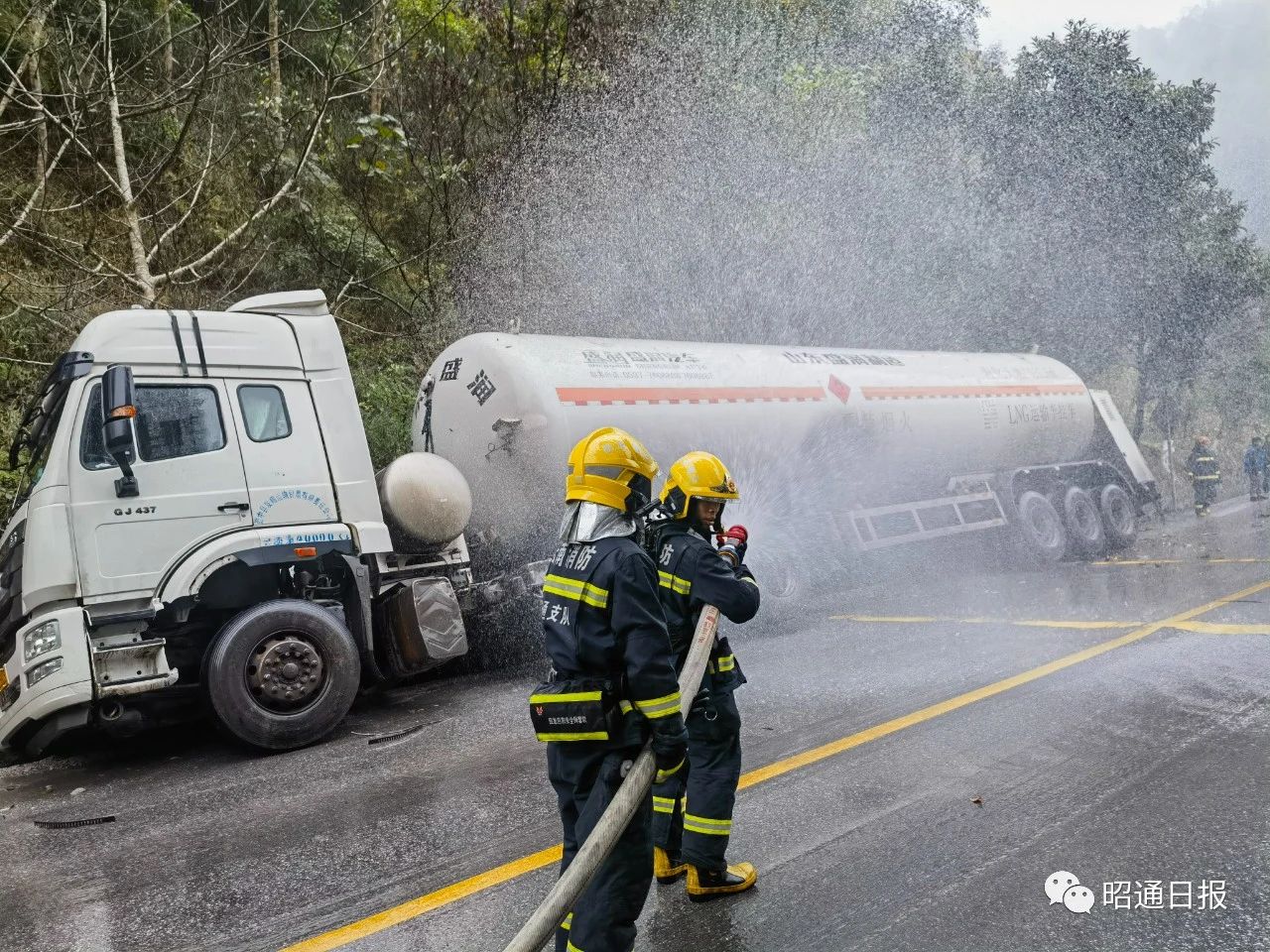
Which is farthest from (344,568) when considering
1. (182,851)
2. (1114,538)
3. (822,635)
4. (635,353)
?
(1114,538)

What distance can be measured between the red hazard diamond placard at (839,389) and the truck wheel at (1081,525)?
16.6ft

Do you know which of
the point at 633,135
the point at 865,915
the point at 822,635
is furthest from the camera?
the point at 633,135

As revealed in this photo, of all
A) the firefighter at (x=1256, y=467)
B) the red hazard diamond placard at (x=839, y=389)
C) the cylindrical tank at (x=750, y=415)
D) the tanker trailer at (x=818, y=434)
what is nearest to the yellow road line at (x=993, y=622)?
the tanker trailer at (x=818, y=434)

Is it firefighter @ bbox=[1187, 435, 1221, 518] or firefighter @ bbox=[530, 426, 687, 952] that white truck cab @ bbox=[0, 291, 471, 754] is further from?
firefighter @ bbox=[1187, 435, 1221, 518]

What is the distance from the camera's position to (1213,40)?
13125 cm

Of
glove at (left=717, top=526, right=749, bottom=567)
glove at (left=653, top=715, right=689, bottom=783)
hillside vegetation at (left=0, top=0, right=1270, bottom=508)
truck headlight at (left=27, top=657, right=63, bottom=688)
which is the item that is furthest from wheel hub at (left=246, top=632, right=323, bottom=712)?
hillside vegetation at (left=0, top=0, right=1270, bottom=508)

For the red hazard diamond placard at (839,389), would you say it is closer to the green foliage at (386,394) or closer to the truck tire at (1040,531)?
the truck tire at (1040,531)

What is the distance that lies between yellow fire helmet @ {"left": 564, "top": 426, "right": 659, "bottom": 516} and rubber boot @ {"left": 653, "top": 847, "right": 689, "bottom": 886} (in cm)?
153

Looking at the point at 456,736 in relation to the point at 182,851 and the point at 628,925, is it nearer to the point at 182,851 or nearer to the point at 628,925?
the point at 182,851

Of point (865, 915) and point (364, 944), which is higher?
point (364, 944)

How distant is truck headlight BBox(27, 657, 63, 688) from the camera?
219 inches

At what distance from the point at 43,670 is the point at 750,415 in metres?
6.27

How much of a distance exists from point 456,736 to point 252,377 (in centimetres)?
273

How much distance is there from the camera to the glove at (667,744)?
2.87m
